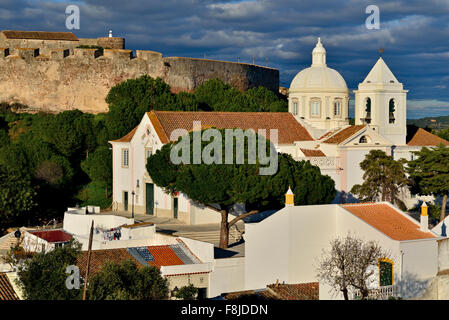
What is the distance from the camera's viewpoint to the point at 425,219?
22.7 metres

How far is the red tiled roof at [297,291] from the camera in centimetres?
2205

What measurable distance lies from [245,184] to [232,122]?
9038 mm

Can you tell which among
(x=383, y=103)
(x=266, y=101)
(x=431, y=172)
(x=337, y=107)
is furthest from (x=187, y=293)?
(x=266, y=101)

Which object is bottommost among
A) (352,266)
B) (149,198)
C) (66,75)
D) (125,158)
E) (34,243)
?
(34,243)

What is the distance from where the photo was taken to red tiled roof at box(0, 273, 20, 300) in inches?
787

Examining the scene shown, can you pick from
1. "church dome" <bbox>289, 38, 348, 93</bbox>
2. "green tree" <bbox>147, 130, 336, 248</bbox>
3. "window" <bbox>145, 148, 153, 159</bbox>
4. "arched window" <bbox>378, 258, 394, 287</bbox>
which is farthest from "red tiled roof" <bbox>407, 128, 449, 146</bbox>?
"arched window" <bbox>378, 258, 394, 287</bbox>

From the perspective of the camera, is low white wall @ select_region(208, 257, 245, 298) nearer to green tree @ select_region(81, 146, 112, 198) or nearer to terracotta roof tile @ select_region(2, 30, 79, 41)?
green tree @ select_region(81, 146, 112, 198)

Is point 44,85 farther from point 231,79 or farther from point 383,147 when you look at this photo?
point 383,147

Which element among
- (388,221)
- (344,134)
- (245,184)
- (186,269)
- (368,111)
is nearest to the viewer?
(388,221)

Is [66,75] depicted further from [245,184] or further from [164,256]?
[164,256]

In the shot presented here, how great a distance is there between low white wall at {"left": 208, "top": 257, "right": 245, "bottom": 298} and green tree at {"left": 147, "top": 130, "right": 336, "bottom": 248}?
2.54 m

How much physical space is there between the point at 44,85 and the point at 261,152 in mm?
29996

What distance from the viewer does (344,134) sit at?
34875mm

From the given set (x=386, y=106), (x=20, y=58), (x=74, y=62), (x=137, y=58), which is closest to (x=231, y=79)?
(x=137, y=58)
